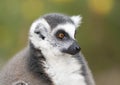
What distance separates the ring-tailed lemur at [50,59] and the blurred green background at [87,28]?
19.8 ft

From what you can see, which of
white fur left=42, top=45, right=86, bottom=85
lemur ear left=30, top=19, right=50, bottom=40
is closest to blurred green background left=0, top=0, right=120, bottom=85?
lemur ear left=30, top=19, right=50, bottom=40

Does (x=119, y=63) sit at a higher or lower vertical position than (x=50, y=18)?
higher

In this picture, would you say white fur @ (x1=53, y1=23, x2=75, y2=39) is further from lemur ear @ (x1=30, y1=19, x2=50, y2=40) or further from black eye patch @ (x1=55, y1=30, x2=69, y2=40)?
lemur ear @ (x1=30, y1=19, x2=50, y2=40)

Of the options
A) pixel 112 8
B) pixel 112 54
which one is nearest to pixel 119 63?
pixel 112 54

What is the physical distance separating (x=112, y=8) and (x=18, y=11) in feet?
7.54

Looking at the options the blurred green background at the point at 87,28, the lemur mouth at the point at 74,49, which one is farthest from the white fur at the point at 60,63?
the blurred green background at the point at 87,28

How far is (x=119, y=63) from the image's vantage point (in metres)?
16.3

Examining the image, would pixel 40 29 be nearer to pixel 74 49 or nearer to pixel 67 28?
pixel 67 28

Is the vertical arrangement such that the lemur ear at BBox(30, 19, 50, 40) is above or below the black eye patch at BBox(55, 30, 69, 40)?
above

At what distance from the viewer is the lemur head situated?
7.92m

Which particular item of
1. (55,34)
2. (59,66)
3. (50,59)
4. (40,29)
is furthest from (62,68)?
(40,29)

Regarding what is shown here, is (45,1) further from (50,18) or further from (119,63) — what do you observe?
(50,18)

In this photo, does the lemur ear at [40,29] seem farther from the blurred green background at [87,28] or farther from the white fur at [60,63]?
the blurred green background at [87,28]

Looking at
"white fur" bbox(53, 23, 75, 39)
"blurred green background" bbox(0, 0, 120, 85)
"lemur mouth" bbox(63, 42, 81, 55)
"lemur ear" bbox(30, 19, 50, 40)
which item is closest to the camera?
"lemur mouth" bbox(63, 42, 81, 55)
